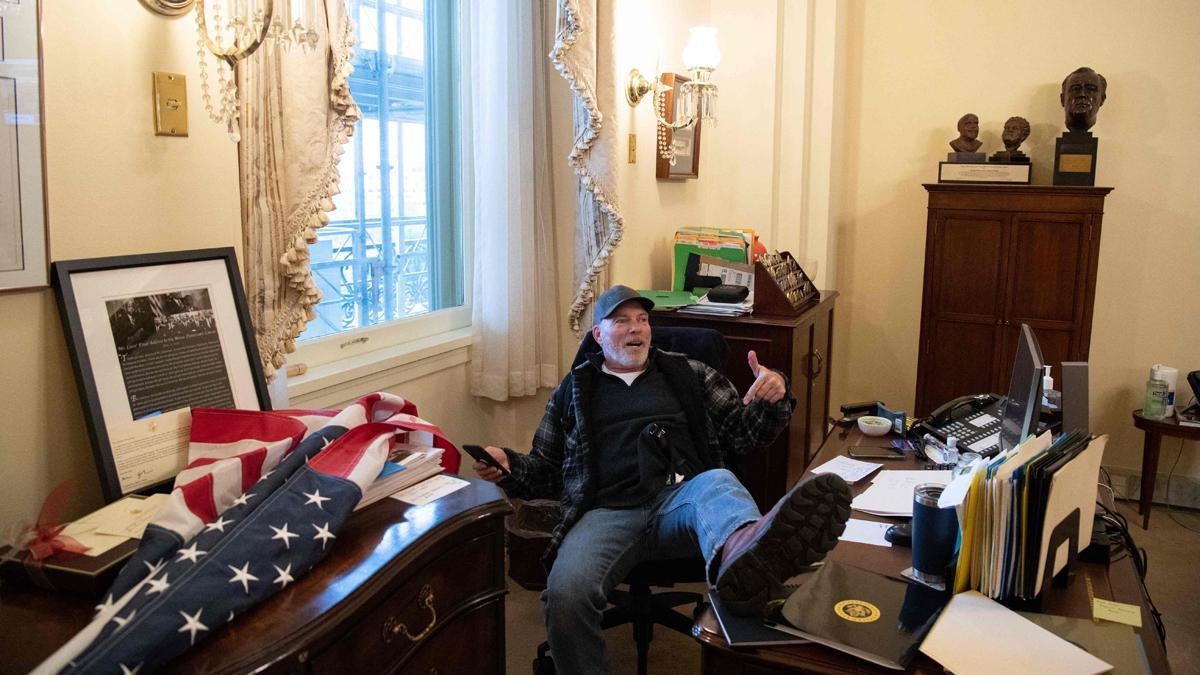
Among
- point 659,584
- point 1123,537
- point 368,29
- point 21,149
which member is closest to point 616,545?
point 659,584

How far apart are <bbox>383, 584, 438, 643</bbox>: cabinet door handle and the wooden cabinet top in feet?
10.4

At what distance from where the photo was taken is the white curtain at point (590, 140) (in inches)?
120

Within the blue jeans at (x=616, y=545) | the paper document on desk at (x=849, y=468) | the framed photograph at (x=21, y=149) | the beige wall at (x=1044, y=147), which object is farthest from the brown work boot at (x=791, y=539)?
the beige wall at (x=1044, y=147)

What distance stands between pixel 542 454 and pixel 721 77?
98.3 inches

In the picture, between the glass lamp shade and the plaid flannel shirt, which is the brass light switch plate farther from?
the glass lamp shade

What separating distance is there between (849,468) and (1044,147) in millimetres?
2700

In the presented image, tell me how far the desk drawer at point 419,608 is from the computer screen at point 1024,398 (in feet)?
3.54

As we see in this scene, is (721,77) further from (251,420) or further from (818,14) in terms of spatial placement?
(251,420)

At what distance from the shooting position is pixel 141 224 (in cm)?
175

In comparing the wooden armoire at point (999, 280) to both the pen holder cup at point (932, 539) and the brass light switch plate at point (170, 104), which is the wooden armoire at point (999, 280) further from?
the brass light switch plate at point (170, 104)

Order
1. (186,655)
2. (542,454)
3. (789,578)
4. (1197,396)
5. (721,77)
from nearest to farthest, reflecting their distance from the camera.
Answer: (186,655) → (789,578) → (542,454) → (1197,396) → (721,77)

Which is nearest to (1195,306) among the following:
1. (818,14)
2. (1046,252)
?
(1046,252)

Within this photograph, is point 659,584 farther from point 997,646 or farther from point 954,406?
point 997,646

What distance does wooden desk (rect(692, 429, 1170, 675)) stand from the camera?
1.45 m
